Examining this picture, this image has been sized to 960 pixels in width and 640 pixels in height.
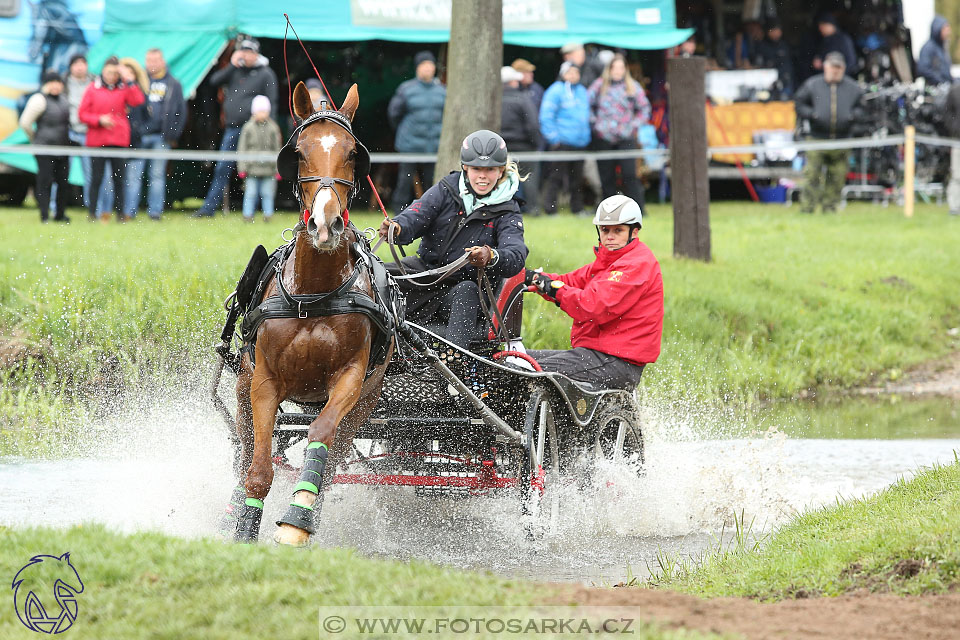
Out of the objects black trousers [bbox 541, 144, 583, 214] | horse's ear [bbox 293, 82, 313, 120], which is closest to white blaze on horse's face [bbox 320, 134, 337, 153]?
horse's ear [bbox 293, 82, 313, 120]

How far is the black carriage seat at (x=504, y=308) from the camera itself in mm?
6746

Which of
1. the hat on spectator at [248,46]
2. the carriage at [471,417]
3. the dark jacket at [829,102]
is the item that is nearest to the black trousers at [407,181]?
the hat on spectator at [248,46]

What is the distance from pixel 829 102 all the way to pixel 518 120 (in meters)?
5.30

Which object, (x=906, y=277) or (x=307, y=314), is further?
(x=906, y=277)

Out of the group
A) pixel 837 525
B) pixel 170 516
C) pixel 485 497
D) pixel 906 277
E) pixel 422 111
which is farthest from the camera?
pixel 422 111

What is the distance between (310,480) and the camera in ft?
17.9

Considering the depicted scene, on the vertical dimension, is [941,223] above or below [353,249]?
below

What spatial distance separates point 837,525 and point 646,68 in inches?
592

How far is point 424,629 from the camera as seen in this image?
3965mm

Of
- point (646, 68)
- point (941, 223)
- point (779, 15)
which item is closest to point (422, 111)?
point (646, 68)

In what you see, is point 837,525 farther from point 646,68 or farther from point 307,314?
point 646,68

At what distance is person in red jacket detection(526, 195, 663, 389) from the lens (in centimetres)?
713

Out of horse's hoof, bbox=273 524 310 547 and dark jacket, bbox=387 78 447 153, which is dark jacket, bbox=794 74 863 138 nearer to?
dark jacket, bbox=387 78 447 153

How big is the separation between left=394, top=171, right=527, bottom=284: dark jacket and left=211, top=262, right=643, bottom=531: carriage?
9.3 inches
